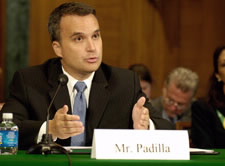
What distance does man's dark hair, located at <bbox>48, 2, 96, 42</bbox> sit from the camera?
3703mm

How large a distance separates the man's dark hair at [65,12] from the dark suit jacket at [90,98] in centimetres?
18

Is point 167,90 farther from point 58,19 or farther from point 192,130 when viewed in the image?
point 58,19

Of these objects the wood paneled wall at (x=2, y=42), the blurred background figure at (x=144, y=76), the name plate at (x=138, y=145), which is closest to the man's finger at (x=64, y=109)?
the name plate at (x=138, y=145)

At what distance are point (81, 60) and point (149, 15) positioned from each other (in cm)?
307

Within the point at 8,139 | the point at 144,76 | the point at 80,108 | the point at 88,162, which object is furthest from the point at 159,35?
the point at 88,162

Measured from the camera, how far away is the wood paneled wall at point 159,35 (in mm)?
6531

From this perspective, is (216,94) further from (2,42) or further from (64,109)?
(2,42)

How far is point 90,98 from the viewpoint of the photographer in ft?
12.0

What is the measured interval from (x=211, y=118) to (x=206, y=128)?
3.1 inches

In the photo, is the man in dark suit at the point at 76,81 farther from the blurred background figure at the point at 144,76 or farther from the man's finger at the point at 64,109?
the blurred background figure at the point at 144,76

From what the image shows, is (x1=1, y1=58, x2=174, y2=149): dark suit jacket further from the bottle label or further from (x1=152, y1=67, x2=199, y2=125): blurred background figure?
(x1=152, y1=67, x2=199, y2=125): blurred background figure

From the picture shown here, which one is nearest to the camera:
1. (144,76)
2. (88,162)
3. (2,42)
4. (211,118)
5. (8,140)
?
(88,162)

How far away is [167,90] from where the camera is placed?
19.2 ft

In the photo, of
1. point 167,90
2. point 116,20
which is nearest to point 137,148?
point 167,90
